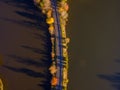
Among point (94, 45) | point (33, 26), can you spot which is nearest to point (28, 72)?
point (33, 26)

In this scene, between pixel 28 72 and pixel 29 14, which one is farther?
pixel 29 14

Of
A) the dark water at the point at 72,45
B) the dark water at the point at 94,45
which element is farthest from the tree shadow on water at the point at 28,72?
the dark water at the point at 94,45

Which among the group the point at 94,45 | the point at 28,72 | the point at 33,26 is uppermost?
the point at 33,26

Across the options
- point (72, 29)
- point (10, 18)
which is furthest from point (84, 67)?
point (10, 18)

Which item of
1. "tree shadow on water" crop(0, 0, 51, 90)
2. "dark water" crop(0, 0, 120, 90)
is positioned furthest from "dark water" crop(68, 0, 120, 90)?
"tree shadow on water" crop(0, 0, 51, 90)

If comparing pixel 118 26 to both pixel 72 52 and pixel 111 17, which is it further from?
pixel 72 52

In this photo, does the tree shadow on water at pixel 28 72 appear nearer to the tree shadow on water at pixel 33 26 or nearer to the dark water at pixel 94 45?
the tree shadow on water at pixel 33 26

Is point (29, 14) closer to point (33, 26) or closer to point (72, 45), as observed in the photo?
point (33, 26)
